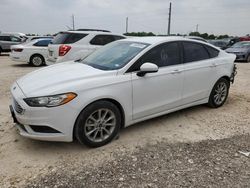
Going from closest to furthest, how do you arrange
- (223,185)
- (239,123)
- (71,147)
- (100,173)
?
1. (223,185)
2. (100,173)
3. (71,147)
4. (239,123)

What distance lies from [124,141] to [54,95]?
1.28m

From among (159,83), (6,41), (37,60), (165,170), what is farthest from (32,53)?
(165,170)

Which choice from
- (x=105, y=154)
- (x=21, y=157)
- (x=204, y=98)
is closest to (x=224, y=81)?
(x=204, y=98)

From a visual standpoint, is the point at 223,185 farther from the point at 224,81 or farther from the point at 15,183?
the point at 224,81

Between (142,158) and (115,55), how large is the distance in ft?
5.79

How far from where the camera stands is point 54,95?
122 inches

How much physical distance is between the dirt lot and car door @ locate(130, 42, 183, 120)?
417mm

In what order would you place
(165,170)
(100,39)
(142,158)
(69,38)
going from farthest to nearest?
(100,39) → (69,38) → (142,158) → (165,170)

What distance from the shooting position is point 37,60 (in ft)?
40.2

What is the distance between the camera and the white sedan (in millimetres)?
3150

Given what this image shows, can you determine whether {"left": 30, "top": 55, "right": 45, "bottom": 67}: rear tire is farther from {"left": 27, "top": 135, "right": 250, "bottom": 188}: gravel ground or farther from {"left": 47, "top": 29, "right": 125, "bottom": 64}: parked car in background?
{"left": 27, "top": 135, "right": 250, "bottom": 188}: gravel ground

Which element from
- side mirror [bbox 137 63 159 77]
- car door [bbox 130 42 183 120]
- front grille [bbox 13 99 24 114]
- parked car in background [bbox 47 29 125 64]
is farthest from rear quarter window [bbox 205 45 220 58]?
parked car in background [bbox 47 29 125 64]

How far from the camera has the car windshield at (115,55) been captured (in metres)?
3.83

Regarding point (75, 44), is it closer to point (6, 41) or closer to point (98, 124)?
point (98, 124)
